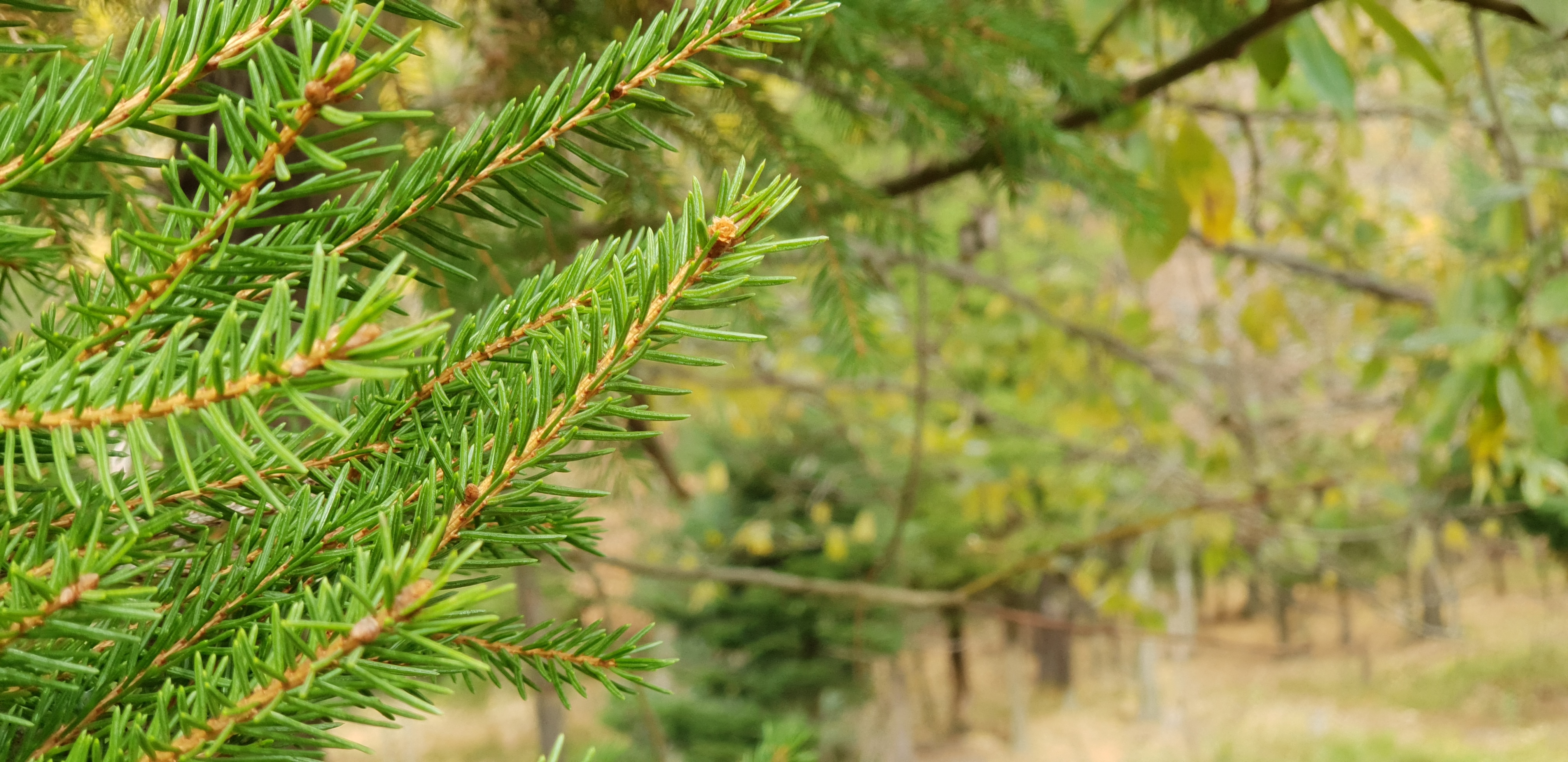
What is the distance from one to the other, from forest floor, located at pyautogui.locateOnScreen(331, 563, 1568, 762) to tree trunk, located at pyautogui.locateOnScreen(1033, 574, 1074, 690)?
0.27 meters

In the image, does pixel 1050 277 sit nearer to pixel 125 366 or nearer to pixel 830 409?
pixel 830 409

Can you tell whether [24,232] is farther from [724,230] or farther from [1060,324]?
[1060,324]

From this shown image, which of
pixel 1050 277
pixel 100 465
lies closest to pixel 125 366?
pixel 100 465

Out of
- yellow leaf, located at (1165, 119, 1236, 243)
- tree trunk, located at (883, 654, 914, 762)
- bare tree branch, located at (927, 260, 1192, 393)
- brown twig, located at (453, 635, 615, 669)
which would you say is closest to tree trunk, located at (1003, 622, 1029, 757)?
tree trunk, located at (883, 654, 914, 762)

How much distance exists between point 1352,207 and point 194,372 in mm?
3269

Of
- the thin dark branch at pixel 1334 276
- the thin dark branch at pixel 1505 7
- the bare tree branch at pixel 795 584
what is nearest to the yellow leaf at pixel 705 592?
the thin dark branch at pixel 1334 276

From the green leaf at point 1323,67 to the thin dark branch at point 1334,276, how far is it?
4.79 ft

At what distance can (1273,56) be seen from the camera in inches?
34.2

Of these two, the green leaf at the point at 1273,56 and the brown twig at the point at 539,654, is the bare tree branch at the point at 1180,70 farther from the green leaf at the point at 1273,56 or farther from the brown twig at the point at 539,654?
the brown twig at the point at 539,654

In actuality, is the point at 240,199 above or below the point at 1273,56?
below

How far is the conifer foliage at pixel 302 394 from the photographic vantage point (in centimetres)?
20

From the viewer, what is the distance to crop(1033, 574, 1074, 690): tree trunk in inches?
430

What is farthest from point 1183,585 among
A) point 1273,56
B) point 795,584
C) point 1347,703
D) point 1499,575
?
point 1273,56

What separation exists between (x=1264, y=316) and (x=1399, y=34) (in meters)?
1.61
